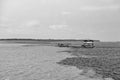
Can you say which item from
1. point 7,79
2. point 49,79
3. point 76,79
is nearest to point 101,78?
point 76,79

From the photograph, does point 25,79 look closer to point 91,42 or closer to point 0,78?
point 0,78

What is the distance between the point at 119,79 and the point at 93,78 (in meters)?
2.87

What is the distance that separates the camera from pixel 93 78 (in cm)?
1877

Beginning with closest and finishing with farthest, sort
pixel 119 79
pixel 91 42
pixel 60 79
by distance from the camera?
pixel 119 79 → pixel 60 79 → pixel 91 42

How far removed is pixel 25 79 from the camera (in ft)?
59.9

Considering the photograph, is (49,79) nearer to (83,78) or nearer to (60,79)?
(60,79)

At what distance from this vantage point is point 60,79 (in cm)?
1845

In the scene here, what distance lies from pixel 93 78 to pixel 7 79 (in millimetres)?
9741

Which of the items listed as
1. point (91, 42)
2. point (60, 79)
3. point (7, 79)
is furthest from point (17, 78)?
point (91, 42)

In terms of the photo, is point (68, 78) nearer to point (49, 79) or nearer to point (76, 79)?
point (76, 79)

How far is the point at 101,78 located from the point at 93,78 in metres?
0.89

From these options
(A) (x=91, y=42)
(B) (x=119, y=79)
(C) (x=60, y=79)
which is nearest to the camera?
(B) (x=119, y=79)

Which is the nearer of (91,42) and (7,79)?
(7,79)

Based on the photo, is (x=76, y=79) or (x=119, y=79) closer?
(x=119, y=79)
